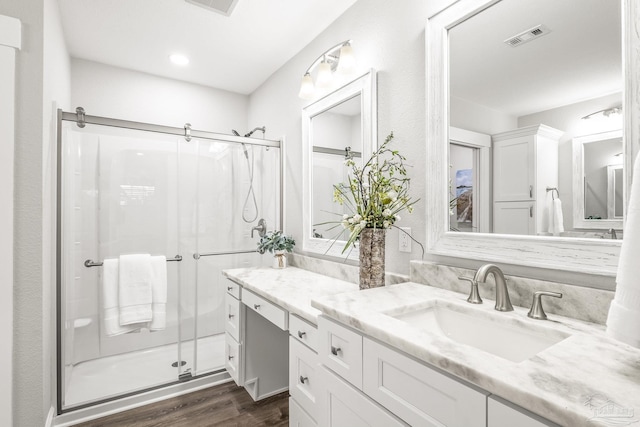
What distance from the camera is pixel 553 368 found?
0.65 m

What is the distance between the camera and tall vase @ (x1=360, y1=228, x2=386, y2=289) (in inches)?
57.5

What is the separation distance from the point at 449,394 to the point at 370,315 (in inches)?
12.2

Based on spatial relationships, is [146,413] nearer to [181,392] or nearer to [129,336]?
[181,392]

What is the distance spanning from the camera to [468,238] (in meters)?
1.30

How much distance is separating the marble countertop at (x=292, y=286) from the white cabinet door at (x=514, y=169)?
862mm

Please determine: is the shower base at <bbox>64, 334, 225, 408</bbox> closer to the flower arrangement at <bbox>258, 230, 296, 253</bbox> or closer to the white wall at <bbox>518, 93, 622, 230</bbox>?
the flower arrangement at <bbox>258, 230, 296, 253</bbox>

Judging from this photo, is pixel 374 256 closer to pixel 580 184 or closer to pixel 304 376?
pixel 304 376

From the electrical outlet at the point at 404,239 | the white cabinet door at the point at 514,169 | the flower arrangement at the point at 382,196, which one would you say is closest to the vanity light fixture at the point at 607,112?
the white cabinet door at the point at 514,169

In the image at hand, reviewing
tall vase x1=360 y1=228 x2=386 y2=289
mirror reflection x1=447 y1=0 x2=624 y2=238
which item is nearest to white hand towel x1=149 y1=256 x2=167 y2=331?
tall vase x1=360 y1=228 x2=386 y2=289

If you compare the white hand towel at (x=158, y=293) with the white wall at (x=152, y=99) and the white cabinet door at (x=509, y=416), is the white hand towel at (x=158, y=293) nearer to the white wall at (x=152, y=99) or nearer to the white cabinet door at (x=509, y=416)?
the white wall at (x=152, y=99)

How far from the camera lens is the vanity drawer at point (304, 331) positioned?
4.21 feet

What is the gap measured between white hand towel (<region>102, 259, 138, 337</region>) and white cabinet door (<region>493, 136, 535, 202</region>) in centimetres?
227

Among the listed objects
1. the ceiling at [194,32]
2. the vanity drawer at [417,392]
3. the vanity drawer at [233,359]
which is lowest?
the vanity drawer at [233,359]

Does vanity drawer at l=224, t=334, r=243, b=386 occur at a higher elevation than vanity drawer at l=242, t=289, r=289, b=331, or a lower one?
lower
